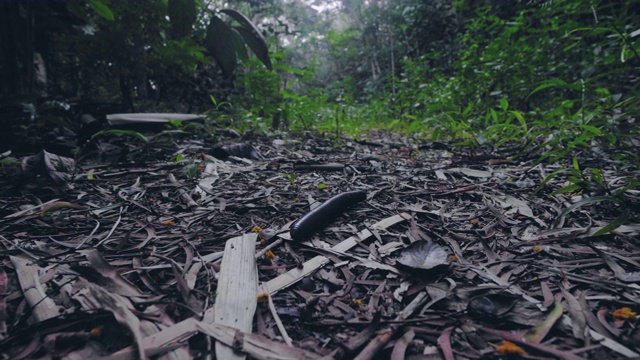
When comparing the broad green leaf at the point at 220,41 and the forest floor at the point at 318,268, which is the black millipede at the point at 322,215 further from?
the broad green leaf at the point at 220,41

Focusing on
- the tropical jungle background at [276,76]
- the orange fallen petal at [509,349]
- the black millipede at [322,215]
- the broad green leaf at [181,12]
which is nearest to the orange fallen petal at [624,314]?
the orange fallen petal at [509,349]

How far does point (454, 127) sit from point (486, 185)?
1.24 meters

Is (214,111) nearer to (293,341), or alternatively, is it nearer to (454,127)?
(454,127)

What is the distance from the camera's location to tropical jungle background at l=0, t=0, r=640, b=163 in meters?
1.77

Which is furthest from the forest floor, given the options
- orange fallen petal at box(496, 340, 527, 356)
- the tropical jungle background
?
the tropical jungle background

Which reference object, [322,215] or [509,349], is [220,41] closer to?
[322,215]

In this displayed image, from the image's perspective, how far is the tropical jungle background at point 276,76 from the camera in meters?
1.77

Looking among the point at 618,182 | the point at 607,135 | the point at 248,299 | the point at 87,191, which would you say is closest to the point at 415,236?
the point at 248,299

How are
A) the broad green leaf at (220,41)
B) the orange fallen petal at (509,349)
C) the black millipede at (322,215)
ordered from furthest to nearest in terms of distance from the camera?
1. the black millipede at (322,215)
2. the broad green leaf at (220,41)
3. the orange fallen petal at (509,349)

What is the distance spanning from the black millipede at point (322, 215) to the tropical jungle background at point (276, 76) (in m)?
0.62

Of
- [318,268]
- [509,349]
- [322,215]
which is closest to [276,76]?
[322,215]

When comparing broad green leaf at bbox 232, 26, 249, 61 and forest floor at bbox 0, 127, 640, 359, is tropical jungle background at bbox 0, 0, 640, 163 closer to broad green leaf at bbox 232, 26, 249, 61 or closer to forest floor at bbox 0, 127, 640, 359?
broad green leaf at bbox 232, 26, 249, 61

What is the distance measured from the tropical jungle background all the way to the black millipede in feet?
2.04

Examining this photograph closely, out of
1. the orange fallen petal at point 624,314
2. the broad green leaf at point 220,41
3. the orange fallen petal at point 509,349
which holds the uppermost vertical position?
the broad green leaf at point 220,41
